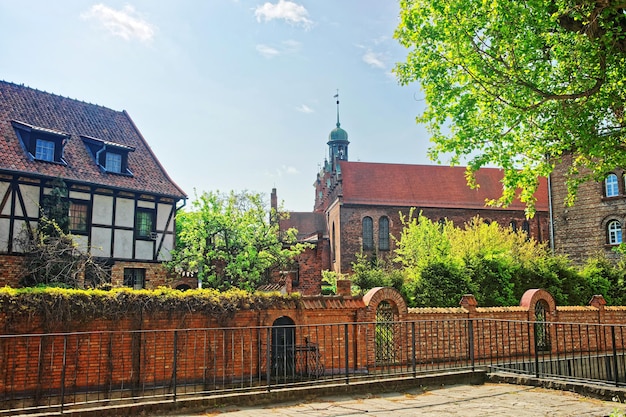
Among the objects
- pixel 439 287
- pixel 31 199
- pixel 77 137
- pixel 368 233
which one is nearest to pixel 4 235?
pixel 31 199

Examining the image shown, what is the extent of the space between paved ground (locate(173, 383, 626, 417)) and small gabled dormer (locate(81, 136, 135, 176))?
18.6 m

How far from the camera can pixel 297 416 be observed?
783cm

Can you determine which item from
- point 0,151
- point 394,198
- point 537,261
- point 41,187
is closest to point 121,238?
point 41,187

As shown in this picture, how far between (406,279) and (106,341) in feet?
31.9

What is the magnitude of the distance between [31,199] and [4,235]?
1742 millimetres

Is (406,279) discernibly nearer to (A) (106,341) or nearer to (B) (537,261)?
(B) (537,261)

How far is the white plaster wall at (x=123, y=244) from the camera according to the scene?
23545mm

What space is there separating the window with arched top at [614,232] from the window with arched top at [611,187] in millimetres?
1602

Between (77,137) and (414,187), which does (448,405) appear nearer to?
(77,137)

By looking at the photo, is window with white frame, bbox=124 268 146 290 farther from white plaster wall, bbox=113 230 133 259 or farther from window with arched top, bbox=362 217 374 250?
window with arched top, bbox=362 217 374 250

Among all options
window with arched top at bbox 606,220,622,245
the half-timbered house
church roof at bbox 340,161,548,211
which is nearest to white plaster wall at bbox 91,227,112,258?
the half-timbered house

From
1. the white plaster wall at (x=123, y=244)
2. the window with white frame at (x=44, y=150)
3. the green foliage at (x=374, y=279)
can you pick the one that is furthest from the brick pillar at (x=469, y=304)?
the window with white frame at (x=44, y=150)

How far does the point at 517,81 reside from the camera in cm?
1220

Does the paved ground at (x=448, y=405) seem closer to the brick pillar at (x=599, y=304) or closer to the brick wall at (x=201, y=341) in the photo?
the brick wall at (x=201, y=341)
